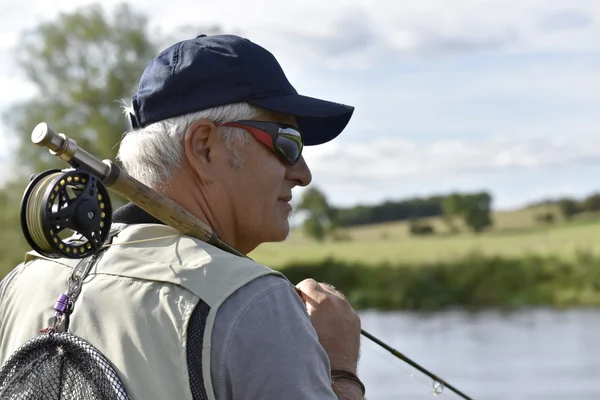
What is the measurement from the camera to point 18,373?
2.10 m

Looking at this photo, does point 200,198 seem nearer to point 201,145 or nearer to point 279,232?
point 201,145

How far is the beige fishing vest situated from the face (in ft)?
0.83

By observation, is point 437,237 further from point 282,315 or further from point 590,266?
point 282,315

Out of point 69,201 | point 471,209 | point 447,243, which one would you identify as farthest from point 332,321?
point 471,209

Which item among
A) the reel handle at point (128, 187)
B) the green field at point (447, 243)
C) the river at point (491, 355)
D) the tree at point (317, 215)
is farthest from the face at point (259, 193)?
the tree at point (317, 215)

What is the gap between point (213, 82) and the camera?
2.29m

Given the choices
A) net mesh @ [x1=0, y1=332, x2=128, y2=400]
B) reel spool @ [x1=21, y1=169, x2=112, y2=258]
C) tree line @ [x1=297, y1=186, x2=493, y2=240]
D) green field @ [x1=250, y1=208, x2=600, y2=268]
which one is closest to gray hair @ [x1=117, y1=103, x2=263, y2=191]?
reel spool @ [x1=21, y1=169, x2=112, y2=258]

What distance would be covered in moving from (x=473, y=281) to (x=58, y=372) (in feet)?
119

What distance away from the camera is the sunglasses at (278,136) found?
2.33 metres

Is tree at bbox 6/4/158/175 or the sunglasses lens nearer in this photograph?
the sunglasses lens

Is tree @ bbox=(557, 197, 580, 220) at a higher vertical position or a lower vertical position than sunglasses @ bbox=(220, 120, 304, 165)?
higher

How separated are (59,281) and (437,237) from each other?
133ft

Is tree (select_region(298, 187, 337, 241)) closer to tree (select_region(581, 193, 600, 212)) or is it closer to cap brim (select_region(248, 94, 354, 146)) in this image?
tree (select_region(581, 193, 600, 212))

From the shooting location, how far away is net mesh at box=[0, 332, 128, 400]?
6.49 feet
